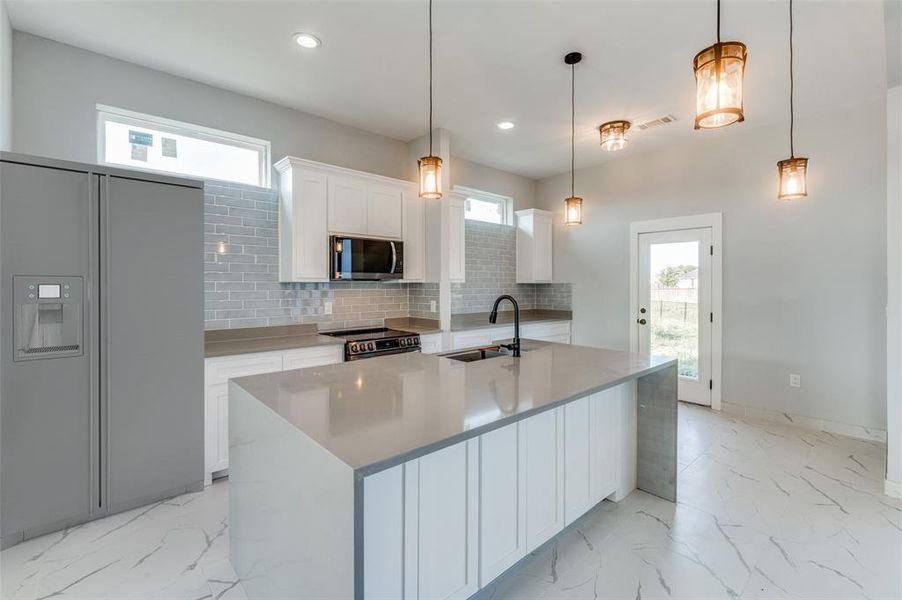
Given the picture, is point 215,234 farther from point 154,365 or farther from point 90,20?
point 90,20

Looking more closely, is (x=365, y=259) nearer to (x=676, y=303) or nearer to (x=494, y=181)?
(x=494, y=181)

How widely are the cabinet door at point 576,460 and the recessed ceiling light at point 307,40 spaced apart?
275 centimetres

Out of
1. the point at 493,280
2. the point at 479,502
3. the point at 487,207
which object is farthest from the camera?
the point at 487,207

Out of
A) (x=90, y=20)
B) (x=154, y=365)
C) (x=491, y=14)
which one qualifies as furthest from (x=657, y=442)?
(x=90, y=20)

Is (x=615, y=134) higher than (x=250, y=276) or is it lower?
higher

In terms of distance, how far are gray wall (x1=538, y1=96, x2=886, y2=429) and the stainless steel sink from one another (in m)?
2.99

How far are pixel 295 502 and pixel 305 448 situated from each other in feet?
0.72

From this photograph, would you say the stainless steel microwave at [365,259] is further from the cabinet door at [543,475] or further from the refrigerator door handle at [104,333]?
the cabinet door at [543,475]

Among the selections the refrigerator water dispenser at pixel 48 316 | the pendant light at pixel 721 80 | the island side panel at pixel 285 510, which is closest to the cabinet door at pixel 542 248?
the pendant light at pixel 721 80

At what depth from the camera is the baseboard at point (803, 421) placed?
137 inches

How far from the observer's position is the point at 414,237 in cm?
427

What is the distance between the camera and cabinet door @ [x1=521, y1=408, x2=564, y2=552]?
1.90m

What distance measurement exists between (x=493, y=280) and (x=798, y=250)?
10.4 feet

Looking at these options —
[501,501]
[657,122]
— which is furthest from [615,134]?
[501,501]
